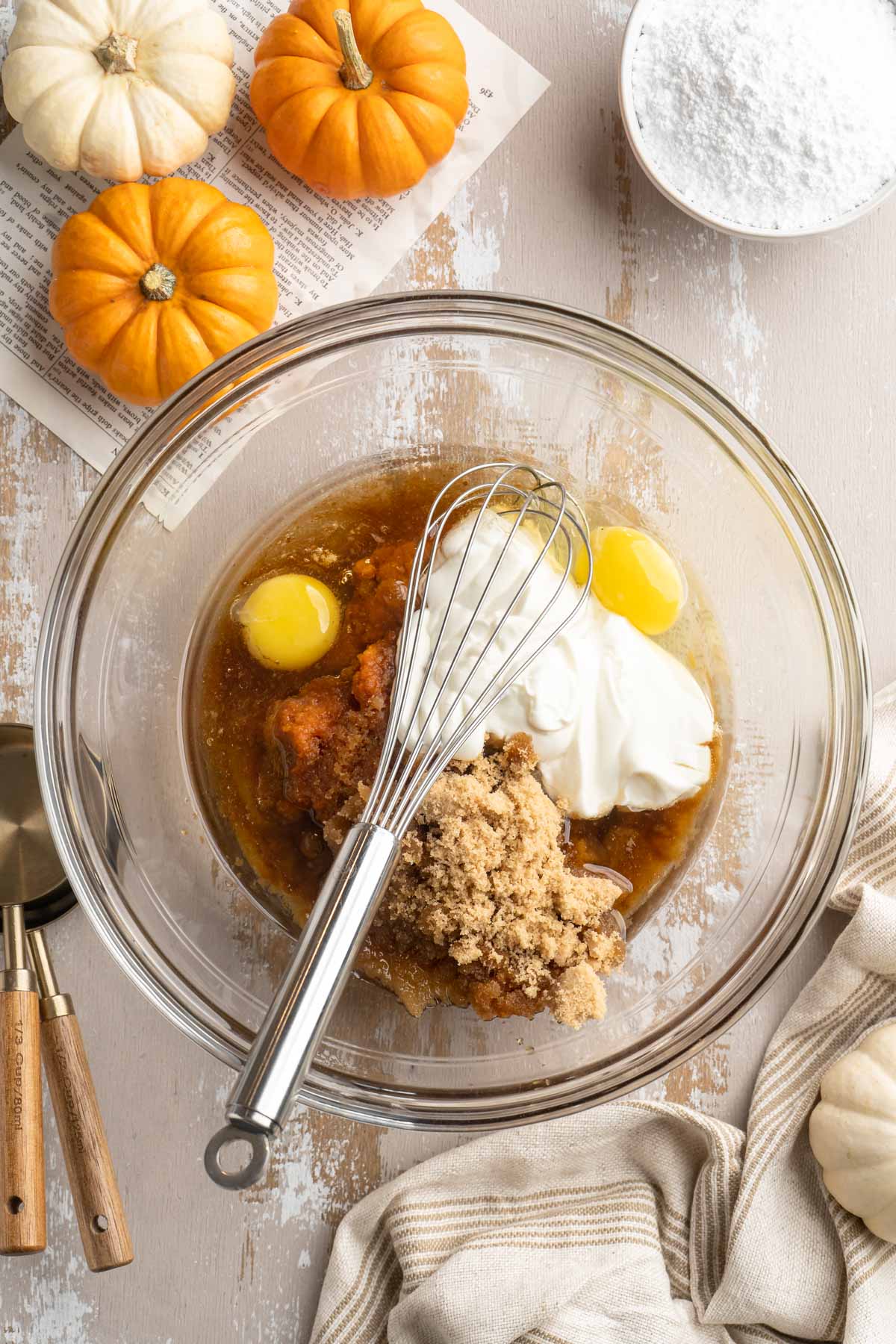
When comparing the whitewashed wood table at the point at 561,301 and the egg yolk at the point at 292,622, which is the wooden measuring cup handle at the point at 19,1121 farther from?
the egg yolk at the point at 292,622

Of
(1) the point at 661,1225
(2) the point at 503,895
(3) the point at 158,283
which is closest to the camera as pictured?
(2) the point at 503,895

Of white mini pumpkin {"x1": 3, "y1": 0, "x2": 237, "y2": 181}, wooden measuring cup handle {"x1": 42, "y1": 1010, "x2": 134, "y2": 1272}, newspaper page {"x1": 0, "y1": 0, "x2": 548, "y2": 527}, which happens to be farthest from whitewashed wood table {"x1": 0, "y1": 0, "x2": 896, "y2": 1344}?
white mini pumpkin {"x1": 3, "y1": 0, "x2": 237, "y2": 181}

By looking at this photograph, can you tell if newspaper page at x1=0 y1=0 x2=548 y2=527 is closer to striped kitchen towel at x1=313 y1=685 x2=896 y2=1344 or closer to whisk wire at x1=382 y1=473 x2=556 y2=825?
whisk wire at x1=382 y1=473 x2=556 y2=825

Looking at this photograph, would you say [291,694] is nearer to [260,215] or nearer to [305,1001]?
[305,1001]

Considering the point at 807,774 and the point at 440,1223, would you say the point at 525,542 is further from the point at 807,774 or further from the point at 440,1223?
the point at 440,1223

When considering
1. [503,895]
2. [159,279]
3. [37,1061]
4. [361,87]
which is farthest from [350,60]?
[37,1061]

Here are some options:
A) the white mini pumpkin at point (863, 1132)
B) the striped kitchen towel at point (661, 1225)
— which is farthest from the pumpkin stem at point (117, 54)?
the white mini pumpkin at point (863, 1132)
